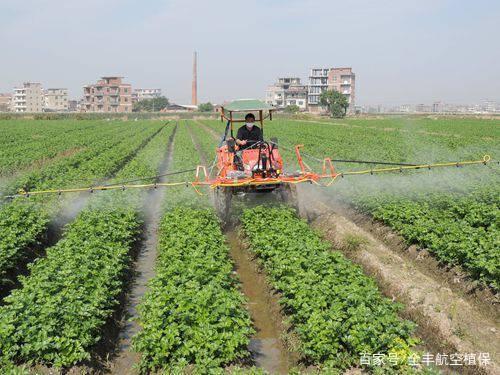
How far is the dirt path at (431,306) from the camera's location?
18.5ft

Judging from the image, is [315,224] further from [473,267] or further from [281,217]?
[473,267]

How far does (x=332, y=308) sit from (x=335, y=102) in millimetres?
78774

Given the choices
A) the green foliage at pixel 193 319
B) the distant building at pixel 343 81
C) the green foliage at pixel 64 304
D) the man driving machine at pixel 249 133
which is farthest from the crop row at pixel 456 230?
the distant building at pixel 343 81

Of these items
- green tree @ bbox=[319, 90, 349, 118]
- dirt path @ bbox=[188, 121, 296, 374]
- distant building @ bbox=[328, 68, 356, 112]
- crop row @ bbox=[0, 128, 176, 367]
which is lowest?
dirt path @ bbox=[188, 121, 296, 374]

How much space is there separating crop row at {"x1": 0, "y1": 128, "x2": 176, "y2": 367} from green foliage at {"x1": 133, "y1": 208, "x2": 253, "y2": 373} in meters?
0.60

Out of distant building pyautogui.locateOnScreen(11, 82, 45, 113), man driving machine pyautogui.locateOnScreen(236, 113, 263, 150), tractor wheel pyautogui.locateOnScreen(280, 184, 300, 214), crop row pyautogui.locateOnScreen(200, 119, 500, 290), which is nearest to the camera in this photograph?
crop row pyautogui.locateOnScreen(200, 119, 500, 290)

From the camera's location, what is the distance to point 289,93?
383 feet

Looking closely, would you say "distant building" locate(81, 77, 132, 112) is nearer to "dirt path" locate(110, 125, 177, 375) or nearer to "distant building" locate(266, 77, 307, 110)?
"distant building" locate(266, 77, 307, 110)

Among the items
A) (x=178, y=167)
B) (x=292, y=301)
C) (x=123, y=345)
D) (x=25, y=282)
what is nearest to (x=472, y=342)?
(x=292, y=301)

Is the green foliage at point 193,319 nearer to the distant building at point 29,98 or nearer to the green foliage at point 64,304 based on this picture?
the green foliage at point 64,304

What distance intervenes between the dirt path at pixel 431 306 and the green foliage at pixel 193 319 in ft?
7.58

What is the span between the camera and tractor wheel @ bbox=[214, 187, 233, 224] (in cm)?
1061

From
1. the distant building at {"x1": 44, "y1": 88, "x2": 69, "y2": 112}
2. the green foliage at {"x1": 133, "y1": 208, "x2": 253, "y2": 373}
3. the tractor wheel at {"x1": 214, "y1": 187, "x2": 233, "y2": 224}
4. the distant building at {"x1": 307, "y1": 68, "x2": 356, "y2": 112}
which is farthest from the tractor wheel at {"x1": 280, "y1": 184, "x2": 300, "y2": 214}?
the distant building at {"x1": 44, "y1": 88, "x2": 69, "y2": 112}

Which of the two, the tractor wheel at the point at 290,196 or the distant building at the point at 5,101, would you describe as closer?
the tractor wheel at the point at 290,196
